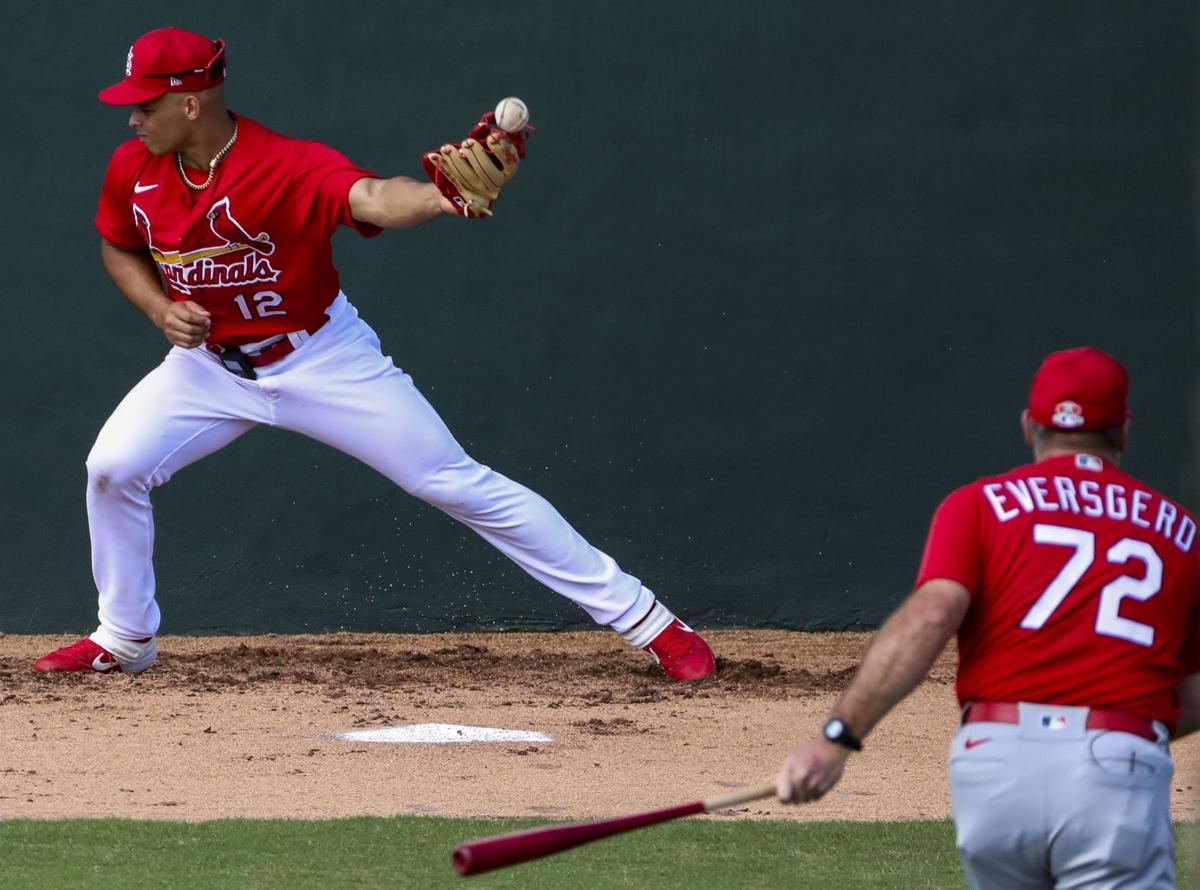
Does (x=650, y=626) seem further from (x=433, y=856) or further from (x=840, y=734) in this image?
(x=840, y=734)

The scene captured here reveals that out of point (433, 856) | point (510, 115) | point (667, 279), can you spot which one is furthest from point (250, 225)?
point (667, 279)

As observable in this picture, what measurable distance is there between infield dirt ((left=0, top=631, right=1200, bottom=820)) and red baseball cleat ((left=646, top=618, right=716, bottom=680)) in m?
0.06

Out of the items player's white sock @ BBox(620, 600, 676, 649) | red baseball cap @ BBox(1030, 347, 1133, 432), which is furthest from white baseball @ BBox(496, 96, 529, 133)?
red baseball cap @ BBox(1030, 347, 1133, 432)

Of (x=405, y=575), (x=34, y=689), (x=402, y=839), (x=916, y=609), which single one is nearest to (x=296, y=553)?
(x=405, y=575)

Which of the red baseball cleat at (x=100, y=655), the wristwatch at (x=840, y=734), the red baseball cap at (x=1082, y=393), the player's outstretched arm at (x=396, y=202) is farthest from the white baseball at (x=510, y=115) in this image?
the wristwatch at (x=840, y=734)

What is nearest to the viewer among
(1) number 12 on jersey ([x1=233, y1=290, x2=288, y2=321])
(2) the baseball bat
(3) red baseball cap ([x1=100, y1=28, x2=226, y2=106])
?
(2) the baseball bat

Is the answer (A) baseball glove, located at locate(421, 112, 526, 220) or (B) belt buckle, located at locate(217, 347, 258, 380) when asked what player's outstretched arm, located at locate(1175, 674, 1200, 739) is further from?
(B) belt buckle, located at locate(217, 347, 258, 380)

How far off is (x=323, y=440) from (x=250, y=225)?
752mm

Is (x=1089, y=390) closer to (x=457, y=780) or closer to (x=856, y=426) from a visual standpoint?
(x=457, y=780)

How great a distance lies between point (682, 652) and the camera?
20.3ft

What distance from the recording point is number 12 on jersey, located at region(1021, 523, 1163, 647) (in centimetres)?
259

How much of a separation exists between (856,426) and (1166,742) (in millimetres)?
4795

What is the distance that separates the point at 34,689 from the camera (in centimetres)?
610

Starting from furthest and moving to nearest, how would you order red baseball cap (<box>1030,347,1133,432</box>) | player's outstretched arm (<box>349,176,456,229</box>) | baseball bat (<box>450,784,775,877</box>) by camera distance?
player's outstretched arm (<box>349,176,456,229</box>)
red baseball cap (<box>1030,347,1133,432</box>)
baseball bat (<box>450,784,775,877</box>)
